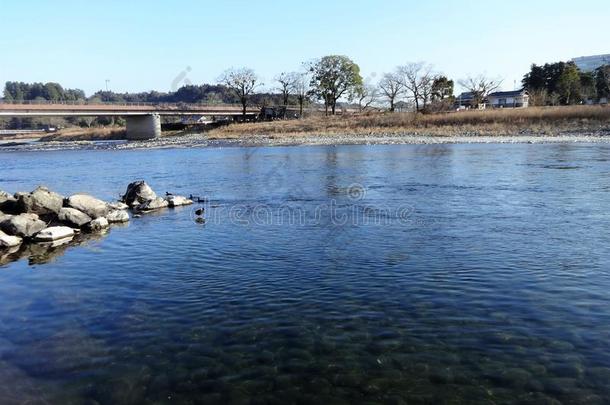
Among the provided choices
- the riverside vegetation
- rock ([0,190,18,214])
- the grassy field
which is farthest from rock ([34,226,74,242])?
the grassy field

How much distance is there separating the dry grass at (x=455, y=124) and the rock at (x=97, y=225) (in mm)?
57638

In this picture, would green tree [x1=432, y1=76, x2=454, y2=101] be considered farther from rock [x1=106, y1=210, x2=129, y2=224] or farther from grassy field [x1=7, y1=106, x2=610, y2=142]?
rock [x1=106, y1=210, x2=129, y2=224]

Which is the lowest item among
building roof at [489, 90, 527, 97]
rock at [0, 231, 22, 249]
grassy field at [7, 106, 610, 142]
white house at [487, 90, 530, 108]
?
rock at [0, 231, 22, 249]

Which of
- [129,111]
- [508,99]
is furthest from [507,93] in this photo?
[129,111]

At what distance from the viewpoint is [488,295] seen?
1030 cm

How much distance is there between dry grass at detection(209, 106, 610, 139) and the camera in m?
65.3

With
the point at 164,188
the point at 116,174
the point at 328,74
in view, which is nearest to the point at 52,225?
the point at 164,188

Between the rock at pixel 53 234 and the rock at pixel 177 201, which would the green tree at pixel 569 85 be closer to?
the rock at pixel 177 201

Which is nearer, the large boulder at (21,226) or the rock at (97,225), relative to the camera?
the large boulder at (21,226)

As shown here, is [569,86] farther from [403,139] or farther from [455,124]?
[403,139]

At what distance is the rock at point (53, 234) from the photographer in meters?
16.7

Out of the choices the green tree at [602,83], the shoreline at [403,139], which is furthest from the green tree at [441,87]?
the shoreline at [403,139]

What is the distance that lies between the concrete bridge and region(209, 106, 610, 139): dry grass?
14255 millimetres

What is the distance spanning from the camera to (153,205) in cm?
2281
